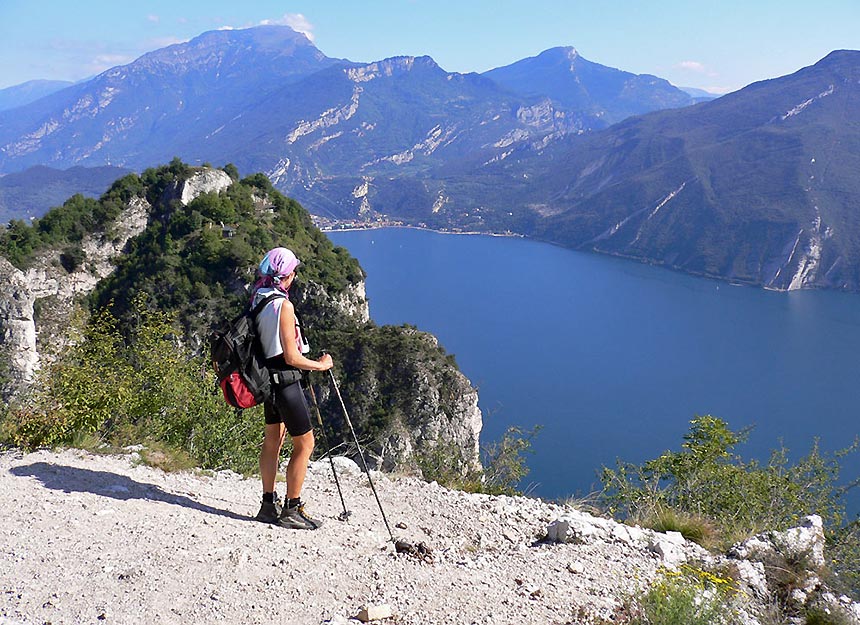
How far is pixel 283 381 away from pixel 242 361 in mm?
255

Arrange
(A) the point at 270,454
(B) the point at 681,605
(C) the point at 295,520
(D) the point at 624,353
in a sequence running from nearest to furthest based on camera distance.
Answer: (B) the point at 681,605 → (C) the point at 295,520 → (A) the point at 270,454 → (D) the point at 624,353

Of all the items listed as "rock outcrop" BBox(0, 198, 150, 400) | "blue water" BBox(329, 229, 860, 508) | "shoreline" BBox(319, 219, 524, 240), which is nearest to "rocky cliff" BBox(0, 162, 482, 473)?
"rock outcrop" BBox(0, 198, 150, 400)

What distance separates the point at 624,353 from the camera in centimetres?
5794

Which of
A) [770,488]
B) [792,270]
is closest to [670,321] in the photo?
[792,270]

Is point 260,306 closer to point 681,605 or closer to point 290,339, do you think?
point 290,339

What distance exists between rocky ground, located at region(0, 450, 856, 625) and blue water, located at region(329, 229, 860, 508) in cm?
1855

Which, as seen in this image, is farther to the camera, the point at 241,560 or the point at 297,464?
the point at 297,464

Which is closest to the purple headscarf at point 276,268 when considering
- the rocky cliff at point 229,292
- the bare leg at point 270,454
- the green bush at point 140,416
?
the bare leg at point 270,454

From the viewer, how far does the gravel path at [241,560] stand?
2.70m

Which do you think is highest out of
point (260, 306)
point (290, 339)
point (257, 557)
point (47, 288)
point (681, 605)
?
point (260, 306)

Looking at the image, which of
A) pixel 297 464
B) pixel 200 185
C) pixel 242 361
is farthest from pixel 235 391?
pixel 200 185

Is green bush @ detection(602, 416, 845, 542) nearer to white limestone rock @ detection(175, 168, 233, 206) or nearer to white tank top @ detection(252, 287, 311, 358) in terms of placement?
white tank top @ detection(252, 287, 311, 358)

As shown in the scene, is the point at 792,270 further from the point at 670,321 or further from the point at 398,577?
the point at 398,577

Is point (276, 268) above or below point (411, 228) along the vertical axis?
above
